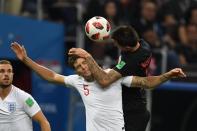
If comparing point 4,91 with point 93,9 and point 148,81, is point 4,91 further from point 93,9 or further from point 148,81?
point 93,9

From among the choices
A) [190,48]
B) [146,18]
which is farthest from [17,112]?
[190,48]

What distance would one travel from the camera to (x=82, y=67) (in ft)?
38.9

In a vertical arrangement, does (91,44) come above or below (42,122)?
above

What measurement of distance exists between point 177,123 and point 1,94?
8.24 meters

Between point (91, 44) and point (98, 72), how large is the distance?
22.6 feet

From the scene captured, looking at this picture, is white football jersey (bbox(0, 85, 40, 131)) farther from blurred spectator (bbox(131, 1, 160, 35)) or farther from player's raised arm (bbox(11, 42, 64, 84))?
blurred spectator (bbox(131, 1, 160, 35))

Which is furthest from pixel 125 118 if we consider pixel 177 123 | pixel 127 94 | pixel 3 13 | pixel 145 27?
pixel 177 123

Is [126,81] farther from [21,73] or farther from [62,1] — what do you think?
[62,1]

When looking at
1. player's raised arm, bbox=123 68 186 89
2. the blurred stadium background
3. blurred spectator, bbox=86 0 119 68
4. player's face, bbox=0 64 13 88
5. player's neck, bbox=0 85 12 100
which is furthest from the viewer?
blurred spectator, bbox=86 0 119 68

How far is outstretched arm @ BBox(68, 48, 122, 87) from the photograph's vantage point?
1171 cm

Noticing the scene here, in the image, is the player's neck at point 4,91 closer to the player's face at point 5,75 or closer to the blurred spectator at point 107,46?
the player's face at point 5,75

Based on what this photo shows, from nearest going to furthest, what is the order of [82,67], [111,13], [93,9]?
[82,67], [111,13], [93,9]

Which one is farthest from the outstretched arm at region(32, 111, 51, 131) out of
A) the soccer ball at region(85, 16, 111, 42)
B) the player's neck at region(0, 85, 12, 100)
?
the soccer ball at region(85, 16, 111, 42)

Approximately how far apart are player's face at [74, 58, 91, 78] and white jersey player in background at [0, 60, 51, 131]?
797 mm
